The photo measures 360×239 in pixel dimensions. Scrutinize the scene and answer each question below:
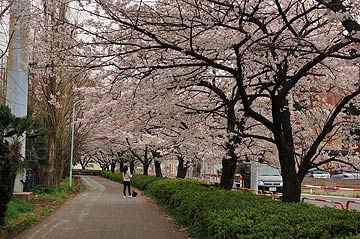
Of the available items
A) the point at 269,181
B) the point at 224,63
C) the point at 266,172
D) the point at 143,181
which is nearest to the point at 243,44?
the point at 224,63

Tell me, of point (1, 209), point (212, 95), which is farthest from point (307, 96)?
point (1, 209)

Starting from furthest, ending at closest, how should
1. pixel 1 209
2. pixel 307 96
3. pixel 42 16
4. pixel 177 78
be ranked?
pixel 307 96 < pixel 177 78 < pixel 1 209 < pixel 42 16

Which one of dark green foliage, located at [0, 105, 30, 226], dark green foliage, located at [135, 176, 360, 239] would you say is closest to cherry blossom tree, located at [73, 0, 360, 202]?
dark green foliage, located at [135, 176, 360, 239]

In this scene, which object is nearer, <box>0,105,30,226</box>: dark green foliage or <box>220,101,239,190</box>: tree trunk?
<box>0,105,30,226</box>: dark green foliage

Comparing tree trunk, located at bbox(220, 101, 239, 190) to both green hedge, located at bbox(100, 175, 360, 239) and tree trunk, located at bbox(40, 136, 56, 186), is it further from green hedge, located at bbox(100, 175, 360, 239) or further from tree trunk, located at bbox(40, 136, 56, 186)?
tree trunk, located at bbox(40, 136, 56, 186)

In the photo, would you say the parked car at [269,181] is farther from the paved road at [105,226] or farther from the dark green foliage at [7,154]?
the dark green foliage at [7,154]

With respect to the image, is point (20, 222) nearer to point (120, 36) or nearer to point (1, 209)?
point (1, 209)

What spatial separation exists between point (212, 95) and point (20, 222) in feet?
21.8

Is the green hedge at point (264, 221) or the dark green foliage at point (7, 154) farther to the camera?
the dark green foliage at point (7, 154)

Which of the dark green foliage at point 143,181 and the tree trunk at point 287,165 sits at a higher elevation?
the tree trunk at point 287,165

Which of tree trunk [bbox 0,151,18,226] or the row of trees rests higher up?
the row of trees

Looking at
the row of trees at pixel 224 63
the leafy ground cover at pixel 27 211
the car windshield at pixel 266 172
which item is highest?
the row of trees at pixel 224 63

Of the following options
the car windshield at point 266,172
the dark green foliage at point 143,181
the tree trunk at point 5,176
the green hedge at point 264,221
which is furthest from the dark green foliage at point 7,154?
the car windshield at point 266,172

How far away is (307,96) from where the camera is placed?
13.5m
